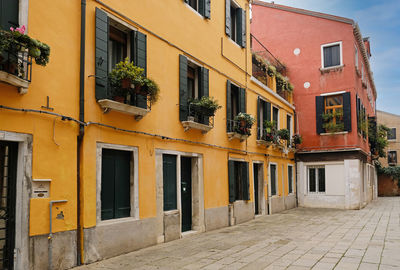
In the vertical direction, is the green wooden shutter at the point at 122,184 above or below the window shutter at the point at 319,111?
below

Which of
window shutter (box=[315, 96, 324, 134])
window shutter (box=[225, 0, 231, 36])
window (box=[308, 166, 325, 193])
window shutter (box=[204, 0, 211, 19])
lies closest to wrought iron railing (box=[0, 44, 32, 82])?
window shutter (box=[204, 0, 211, 19])

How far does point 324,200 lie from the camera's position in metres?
18.4

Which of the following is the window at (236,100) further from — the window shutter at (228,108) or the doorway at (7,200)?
the doorway at (7,200)

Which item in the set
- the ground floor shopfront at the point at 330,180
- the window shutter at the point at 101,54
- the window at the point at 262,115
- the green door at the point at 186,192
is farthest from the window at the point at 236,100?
the ground floor shopfront at the point at 330,180

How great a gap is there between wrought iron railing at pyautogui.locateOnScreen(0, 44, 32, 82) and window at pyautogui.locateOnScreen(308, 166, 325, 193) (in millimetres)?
16049

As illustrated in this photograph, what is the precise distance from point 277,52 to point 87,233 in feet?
53.1

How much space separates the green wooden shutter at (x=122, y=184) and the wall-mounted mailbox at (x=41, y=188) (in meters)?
1.72

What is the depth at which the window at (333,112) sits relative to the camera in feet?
59.1

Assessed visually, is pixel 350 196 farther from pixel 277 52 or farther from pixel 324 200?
pixel 277 52

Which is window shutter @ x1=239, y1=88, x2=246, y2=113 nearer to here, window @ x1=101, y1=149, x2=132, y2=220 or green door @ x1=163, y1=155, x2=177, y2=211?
green door @ x1=163, y1=155, x2=177, y2=211

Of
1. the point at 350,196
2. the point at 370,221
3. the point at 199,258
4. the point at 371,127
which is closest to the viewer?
the point at 199,258

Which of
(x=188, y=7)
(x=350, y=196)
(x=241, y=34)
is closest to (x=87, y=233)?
(x=188, y=7)

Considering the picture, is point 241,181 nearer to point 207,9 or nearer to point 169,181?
point 169,181

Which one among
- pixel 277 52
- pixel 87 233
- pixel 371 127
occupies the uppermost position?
pixel 277 52
